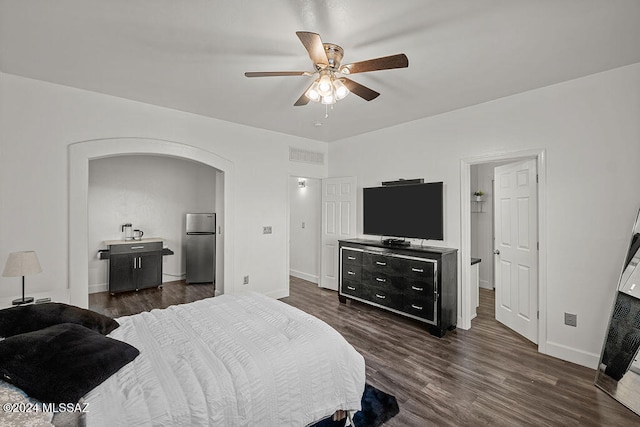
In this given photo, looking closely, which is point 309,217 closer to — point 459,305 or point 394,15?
point 459,305

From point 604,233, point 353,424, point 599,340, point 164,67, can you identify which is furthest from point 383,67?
point 599,340

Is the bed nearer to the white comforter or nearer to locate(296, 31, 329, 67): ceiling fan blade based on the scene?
the white comforter

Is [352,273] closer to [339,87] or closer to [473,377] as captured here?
[473,377]

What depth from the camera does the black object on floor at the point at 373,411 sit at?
6.54 feet

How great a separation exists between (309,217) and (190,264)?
2.56m

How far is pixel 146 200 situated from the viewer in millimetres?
5574

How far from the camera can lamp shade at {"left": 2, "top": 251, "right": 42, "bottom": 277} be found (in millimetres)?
2434

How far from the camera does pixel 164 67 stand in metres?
2.64

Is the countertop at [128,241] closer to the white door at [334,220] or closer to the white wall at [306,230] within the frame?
the white wall at [306,230]

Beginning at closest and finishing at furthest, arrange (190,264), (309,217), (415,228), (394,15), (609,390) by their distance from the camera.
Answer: (394,15) < (609,390) < (415,228) < (190,264) < (309,217)

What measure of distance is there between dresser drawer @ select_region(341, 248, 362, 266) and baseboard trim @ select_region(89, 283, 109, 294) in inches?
Result: 169

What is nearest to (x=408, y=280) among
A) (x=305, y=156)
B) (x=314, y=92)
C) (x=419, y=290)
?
(x=419, y=290)

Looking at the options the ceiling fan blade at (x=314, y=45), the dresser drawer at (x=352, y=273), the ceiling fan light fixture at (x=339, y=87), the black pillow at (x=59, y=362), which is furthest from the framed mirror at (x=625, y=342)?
the black pillow at (x=59, y=362)

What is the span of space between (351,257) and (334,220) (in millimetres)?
986
